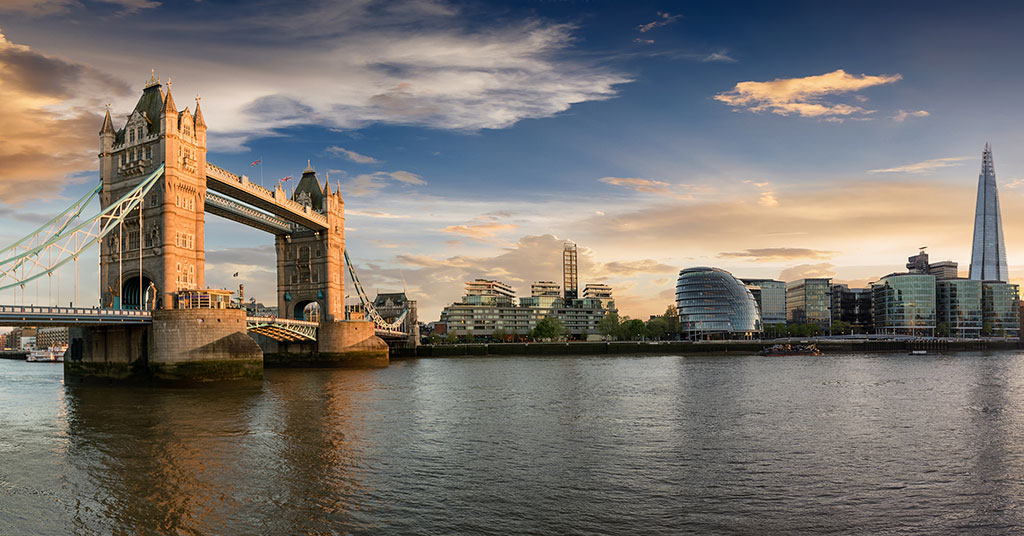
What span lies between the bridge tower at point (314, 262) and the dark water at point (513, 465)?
174ft

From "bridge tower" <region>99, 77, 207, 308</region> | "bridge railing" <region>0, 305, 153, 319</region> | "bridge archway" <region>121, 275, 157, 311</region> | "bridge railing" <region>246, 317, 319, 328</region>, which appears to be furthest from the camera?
"bridge railing" <region>246, 317, 319, 328</region>

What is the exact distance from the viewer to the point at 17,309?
146 ft

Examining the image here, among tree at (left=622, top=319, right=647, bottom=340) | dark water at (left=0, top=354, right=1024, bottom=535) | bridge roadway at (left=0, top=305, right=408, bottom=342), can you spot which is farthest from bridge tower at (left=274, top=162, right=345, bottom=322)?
tree at (left=622, top=319, right=647, bottom=340)

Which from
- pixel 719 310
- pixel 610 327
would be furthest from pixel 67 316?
pixel 719 310

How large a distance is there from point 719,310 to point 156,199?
166 metres

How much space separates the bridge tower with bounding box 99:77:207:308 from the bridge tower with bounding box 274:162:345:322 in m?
34.0

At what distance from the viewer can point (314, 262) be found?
9950cm

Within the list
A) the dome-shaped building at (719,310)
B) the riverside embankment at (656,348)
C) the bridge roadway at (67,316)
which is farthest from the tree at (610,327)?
the bridge roadway at (67,316)

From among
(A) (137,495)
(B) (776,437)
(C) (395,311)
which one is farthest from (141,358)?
(C) (395,311)

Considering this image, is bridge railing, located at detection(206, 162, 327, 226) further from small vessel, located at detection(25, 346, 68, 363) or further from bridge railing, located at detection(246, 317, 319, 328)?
small vessel, located at detection(25, 346, 68, 363)

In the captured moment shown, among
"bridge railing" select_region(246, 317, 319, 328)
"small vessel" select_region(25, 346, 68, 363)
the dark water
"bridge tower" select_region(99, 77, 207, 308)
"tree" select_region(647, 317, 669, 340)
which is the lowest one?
"small vessel" select_region(25, 346, 68, 363)

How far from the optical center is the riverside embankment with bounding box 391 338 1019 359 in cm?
13362

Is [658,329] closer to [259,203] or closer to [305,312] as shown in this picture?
[305,312]

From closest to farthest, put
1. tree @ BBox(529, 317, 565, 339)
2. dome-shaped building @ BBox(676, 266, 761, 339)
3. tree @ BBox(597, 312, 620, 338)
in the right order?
tree @ BBox(529, 317, 565, 339) < tree @ BBox(597, 312, 620, 338) < dome-shaped building @ BBox(676, 266, 761, 339)
